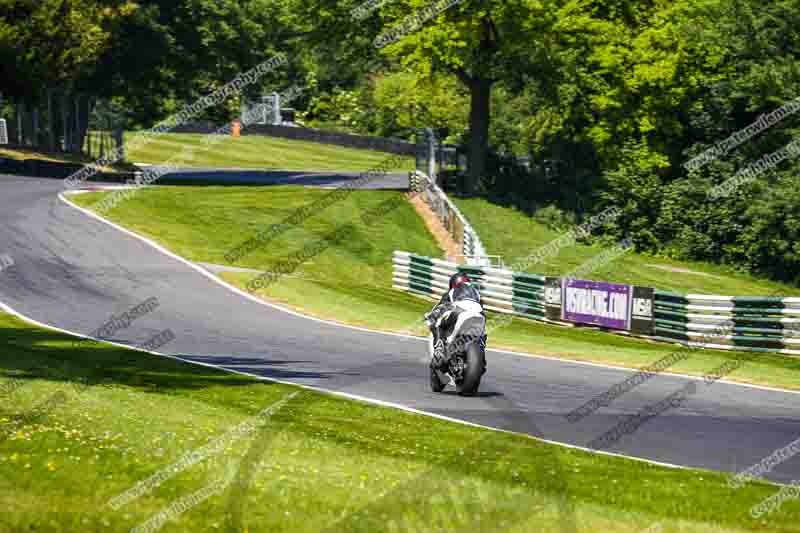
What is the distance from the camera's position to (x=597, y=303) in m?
28.3

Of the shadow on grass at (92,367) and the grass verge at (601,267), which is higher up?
the shadow on grass at (92,367)

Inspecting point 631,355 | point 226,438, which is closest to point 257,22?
point 631,355

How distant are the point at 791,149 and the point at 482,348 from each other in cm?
3444

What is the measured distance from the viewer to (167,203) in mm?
42250

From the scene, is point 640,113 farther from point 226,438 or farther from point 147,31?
point 226,438

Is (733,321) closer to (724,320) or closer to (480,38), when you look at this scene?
(724,320)

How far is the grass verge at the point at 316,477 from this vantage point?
27.8 feet

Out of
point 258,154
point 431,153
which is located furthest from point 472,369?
point 258,154

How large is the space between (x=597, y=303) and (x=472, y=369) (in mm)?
12697

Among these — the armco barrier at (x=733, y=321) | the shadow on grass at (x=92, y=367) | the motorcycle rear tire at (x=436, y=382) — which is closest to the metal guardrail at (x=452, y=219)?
the armco barrier at (x=733, y=321)

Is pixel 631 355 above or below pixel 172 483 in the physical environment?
below

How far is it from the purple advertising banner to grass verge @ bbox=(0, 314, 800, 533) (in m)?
14.6

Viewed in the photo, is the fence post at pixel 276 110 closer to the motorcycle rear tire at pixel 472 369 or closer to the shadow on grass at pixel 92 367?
the shadow on grass at pixel 92 367

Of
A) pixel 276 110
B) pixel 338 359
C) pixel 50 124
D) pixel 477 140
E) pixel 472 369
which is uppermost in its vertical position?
pixel 276 110
